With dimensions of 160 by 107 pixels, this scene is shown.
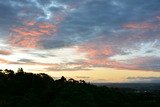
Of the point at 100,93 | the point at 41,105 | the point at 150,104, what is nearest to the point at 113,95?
the point at 100,93

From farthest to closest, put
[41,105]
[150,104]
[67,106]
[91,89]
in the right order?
[91,89] → [150,104] → [41,105] → [67,106]

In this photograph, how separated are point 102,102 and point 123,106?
4.29m

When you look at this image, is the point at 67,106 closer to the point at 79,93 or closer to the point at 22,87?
the point at 79,93

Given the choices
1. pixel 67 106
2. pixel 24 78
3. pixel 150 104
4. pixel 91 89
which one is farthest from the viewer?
pixel 24 78

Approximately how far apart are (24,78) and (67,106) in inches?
1119

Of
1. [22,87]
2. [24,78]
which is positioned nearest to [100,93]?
[22,87]

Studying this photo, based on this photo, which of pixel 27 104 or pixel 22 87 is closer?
pixel 27 104

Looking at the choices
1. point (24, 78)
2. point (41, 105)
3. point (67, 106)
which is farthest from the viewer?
point (24, 78)

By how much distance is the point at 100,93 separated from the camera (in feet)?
220

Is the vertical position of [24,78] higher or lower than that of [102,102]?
higher

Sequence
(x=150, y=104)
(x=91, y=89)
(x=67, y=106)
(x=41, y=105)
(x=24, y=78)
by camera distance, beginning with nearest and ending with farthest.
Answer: (x=67, y=106), (x=41, y=105), (x=150, y=104), (x=91, y=89), (x=24, y=78)

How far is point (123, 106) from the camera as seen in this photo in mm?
61094

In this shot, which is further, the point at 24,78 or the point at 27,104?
the point at 24,78

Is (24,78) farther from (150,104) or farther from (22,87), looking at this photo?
(150,104)
